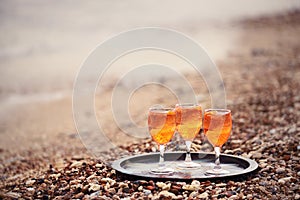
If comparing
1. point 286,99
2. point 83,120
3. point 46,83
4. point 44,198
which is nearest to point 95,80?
point 46,83

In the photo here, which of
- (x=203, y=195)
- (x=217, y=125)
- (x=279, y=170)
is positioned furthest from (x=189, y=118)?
(x=279, y=170)

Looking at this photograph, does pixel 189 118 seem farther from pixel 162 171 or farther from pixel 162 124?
pixel 162 171

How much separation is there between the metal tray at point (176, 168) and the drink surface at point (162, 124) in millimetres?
269

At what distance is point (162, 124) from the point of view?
3.73 m

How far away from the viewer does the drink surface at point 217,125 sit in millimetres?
3734

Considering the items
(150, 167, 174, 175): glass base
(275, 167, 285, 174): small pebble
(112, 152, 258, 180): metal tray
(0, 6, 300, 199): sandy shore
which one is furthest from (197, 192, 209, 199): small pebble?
(275, 167, 285, 174): small pebble

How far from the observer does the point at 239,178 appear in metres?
3.82

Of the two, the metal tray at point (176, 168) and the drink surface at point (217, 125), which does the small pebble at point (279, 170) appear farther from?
the drink surface at point (217, 125)

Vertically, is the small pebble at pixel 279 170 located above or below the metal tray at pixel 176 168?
below

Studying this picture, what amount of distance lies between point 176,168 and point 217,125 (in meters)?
0.45

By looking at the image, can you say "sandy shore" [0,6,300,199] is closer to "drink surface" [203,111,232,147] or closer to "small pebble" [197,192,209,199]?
"small pebble" [197,192,209,199]

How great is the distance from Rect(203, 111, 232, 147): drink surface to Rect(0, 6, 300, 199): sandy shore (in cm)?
33

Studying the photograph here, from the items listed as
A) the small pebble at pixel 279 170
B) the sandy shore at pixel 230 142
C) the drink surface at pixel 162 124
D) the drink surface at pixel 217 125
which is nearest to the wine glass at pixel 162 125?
the drink surface at pixel 162 124

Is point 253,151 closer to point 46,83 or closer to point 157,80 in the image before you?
point 157,80
